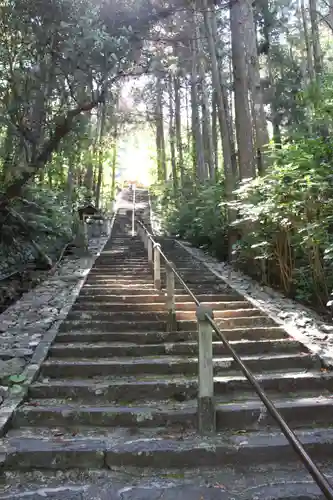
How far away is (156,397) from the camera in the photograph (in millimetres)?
4809

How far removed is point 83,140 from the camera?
10250 mm

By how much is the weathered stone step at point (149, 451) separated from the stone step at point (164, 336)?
2189 millimetres

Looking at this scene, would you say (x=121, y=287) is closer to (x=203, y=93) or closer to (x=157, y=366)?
(x=157, y=366)

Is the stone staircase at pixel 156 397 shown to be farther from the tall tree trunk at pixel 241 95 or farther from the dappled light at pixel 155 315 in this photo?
the tall tree trunk at pixel 241 95

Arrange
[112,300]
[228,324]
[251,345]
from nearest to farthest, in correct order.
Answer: [251,345]
[228,324]
[112,300]

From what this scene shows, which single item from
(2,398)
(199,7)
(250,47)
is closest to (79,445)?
(2,398)

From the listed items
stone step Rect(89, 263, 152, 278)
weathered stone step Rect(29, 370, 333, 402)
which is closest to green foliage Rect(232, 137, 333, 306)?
weathered stone step Rect(29, 370, 333, 402)

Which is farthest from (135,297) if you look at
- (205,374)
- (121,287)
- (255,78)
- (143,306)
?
(255,78)

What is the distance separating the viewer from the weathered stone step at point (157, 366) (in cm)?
524

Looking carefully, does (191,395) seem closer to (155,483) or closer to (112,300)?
(155,483)

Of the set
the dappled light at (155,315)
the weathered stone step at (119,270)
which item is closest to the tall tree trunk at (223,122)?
the dappled light at (155,315)

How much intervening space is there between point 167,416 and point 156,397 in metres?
0.55

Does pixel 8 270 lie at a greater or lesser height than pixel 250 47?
lesser

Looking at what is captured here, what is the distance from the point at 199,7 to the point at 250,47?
152 inches
